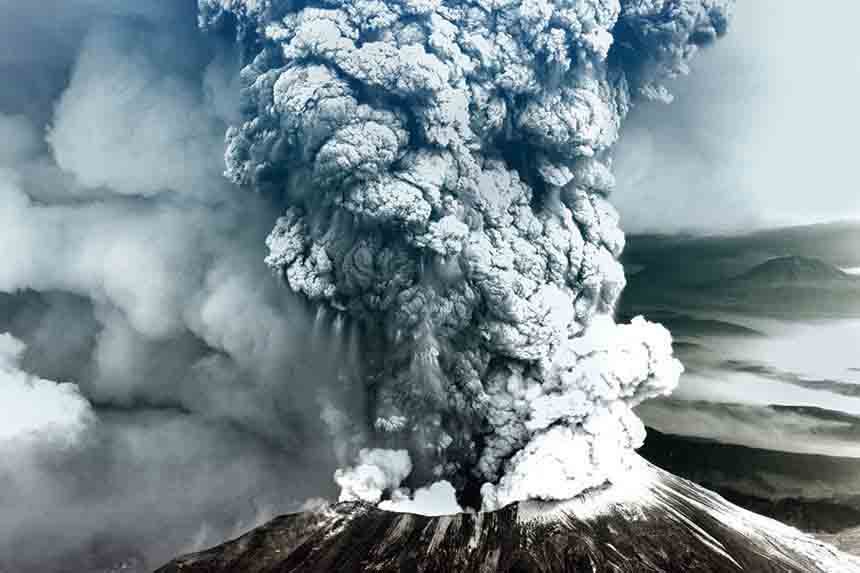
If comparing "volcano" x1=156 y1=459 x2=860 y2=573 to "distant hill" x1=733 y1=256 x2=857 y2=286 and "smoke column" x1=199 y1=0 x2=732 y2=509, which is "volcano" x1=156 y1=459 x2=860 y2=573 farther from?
"distant hill" x1=733 y1=256 x2=857 y2=286

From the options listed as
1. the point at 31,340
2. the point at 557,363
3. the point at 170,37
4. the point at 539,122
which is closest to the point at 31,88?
the point at 170,37

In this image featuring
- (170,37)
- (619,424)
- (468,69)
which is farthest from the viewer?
(170,37)

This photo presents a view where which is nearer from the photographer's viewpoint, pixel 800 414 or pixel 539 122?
pixel 539 122

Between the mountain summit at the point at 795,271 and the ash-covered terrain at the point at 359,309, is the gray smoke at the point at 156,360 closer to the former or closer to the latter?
the ash-covered terrain at the point at 359,309

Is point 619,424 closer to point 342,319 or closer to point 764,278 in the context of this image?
point 764,278

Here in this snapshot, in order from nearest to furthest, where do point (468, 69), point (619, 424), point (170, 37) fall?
point (468, 69) < point (619, 424) < point (170, 37)

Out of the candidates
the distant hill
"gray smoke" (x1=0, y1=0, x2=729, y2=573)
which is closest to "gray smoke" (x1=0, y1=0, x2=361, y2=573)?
"gray smoke" (x1=0, y1=0, x2=729, y2=573)

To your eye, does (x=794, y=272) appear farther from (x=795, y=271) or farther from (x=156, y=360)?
(x=156, y=360)
